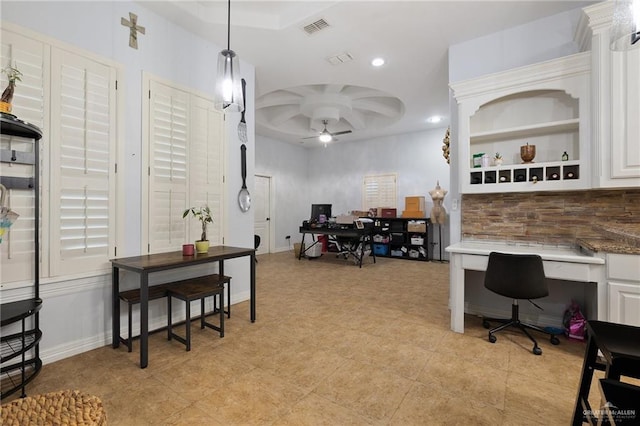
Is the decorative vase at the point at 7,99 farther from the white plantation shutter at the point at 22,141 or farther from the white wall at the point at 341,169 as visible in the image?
the white wall at the point at 341,169

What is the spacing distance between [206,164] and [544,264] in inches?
132

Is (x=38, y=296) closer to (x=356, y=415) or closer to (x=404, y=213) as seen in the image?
(x=356, y=415)

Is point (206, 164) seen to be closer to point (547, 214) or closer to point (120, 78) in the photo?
point (120, 78)

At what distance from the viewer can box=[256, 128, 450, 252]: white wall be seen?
6996 mm

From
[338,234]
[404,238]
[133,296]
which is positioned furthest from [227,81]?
[404,238]

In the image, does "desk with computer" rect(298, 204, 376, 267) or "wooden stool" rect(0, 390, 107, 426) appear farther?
"desk with computer" rect(298, 204, 376, 267)

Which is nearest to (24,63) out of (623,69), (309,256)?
(623,69)

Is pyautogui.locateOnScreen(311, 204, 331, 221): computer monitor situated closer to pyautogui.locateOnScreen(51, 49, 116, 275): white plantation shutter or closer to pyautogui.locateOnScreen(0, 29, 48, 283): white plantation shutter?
pyautogui.locateOnScreen(51, 49, 116, 275): white plantation shutter

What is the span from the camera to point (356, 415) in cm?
166

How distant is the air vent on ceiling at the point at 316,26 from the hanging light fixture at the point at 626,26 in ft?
7.46

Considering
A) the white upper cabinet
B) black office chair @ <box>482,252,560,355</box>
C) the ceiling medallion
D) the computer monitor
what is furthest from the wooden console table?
the computer monitor

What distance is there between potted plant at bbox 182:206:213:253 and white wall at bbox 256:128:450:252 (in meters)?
4.36

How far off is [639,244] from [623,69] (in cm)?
133

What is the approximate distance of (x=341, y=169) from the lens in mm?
8352
